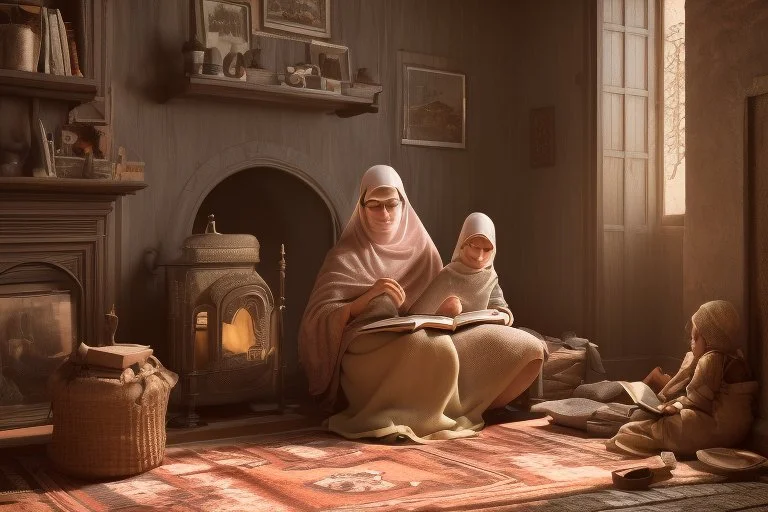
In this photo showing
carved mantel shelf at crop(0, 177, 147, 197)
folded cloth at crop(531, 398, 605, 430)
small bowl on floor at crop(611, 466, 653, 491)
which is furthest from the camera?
folded cloth at crop(531, 398, 605, 430)

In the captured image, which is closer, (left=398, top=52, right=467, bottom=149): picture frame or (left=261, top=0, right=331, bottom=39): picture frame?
(left=261, top=0, right=331, bottom=39): picture frame

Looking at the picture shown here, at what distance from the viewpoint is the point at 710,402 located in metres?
4.20

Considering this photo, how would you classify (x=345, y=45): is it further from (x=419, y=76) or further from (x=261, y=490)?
(x=261, y=490)

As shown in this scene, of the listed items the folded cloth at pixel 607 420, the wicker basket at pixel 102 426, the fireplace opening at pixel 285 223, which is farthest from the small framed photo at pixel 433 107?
the wicker basket at pixel 102 426

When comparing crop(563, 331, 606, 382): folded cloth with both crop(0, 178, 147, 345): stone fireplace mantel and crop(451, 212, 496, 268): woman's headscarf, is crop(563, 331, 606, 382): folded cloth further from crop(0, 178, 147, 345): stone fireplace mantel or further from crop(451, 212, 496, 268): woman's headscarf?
crop(0, 178, 147, 345): stone fireplace mantel

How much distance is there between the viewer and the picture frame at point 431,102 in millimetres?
6613

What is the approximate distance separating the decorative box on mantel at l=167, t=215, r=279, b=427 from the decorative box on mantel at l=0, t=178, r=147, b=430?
1.45 feet

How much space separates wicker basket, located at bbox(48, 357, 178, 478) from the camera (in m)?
3.97

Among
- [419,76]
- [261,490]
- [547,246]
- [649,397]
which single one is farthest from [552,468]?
[419,76]

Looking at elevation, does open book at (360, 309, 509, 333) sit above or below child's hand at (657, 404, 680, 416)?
above

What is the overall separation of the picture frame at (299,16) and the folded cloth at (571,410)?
9.76 ft

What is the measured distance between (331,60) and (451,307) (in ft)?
6.78

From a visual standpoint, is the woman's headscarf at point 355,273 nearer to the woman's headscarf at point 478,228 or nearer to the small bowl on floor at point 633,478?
the woman's headscarf at point 478,228

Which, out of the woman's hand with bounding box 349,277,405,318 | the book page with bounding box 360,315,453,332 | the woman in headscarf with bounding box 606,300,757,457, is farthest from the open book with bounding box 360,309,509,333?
the woman in headscarf with bounding box 606,300,757,457
